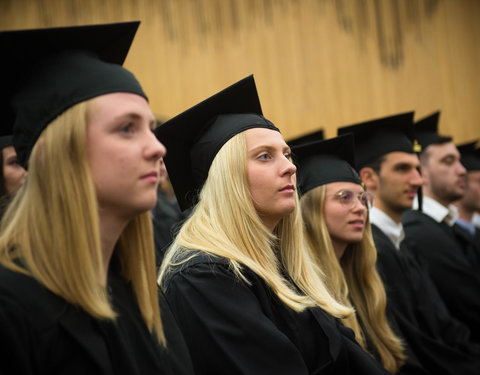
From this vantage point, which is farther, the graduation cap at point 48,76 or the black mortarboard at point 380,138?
the black mortarboard at point 380,138

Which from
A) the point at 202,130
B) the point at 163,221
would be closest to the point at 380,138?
the point at 163,221

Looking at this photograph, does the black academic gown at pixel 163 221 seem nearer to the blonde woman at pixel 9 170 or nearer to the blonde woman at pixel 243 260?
the blonde woman at pixel 9 170

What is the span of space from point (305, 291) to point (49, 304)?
1252 millimetres

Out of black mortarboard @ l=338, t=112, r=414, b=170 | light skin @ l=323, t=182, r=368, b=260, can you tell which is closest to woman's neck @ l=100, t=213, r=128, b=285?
light skin @ l=323, t=182, r=368, b=260

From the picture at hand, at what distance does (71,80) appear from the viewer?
4.08ft

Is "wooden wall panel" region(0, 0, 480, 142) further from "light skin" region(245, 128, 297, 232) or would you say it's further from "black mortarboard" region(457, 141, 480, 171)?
"light skin" region(245, 128, 297, 232)

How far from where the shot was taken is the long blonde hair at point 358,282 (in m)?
2.69

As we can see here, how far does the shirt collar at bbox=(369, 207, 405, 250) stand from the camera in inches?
141

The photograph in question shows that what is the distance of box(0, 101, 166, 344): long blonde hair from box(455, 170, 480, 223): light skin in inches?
193

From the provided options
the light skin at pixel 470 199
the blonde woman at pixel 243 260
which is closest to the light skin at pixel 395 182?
the blonde woman at pixel 243 260

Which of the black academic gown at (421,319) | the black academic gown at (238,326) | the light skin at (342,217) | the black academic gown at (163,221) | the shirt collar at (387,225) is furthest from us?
the shirt collar at (387,225)

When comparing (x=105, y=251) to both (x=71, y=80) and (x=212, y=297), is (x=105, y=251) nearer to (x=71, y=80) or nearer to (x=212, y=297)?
(x=71, y=80)

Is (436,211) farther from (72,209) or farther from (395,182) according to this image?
(72,209)

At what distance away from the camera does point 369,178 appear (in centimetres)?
376
